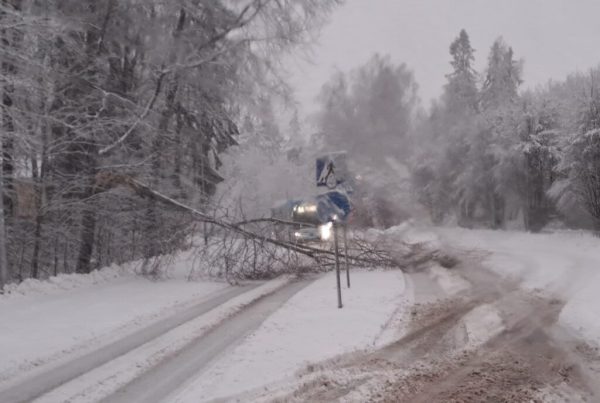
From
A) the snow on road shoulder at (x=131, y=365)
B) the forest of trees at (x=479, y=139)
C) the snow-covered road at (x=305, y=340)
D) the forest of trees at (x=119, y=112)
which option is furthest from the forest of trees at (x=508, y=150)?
the snow on road shoulder at (x=131, y=365)

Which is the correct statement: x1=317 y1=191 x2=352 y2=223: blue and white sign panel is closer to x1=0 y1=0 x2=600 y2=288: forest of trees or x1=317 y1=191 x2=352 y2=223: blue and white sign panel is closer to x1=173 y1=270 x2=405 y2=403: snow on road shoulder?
x1=173 y1=270 x2=405 y2=403: snow on road shoulder

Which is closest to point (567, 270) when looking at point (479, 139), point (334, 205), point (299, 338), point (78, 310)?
point (334, 205)

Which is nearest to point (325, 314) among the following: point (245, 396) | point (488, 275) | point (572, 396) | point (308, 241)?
point (245, 396)

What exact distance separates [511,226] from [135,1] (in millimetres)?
28131

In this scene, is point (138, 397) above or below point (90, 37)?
below

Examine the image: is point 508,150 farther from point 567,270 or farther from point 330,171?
point 330,171

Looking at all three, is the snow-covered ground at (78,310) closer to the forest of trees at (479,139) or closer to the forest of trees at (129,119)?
the forest of trees at (129,119)

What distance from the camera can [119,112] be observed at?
14.5 metres

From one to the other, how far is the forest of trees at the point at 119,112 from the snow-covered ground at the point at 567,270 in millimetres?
8826

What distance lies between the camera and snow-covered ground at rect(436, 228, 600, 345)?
7500 millimetres

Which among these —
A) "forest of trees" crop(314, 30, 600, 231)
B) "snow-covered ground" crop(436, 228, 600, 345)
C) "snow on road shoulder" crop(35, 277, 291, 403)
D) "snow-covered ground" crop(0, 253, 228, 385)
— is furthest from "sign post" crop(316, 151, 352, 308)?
"forest of trees" crop(314, 30, 600, 231)

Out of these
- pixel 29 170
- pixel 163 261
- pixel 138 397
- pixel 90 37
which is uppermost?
pixel 90 37

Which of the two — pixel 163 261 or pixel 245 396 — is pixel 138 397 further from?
pixel 163 261

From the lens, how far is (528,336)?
22.1 ft
